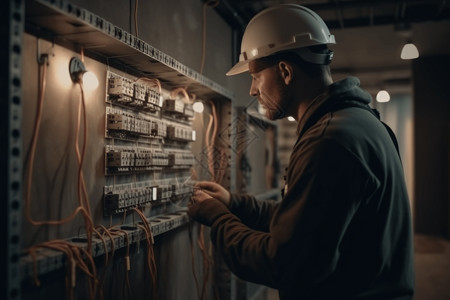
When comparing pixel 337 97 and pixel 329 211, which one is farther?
pixel 337 97

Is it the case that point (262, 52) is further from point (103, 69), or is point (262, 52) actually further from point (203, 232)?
point (203, 232)

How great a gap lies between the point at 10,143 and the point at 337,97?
874mm

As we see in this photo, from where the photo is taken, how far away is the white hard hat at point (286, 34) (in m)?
1.35

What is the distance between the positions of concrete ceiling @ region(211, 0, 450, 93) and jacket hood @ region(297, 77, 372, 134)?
1686mm

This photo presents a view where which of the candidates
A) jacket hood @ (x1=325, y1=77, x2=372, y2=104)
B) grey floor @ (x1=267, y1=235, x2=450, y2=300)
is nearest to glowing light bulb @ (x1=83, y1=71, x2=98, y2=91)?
jacket hood @ (x1=325, y1=77, x2=372, y2=104)

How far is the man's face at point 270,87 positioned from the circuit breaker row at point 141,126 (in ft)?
1.44

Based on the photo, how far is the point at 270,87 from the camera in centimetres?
138

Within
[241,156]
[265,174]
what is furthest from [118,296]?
[265,174]

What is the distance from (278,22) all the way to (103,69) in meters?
0.62

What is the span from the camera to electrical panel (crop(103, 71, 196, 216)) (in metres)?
1.40

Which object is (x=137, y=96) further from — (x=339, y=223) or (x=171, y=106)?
(x=339, y=223)

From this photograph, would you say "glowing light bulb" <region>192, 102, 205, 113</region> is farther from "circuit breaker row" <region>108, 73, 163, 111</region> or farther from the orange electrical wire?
the orange electrical wire

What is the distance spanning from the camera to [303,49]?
1.35m

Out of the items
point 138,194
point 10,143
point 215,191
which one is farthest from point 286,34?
point 10,143
